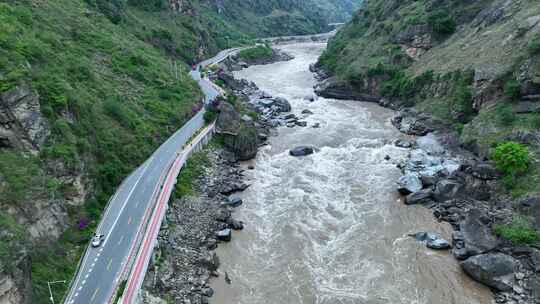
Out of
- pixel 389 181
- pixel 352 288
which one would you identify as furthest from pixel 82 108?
pixel 389 181

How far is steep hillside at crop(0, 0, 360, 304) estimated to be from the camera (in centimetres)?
2591

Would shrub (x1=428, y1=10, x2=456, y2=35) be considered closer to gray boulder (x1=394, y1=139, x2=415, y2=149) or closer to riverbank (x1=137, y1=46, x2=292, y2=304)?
gray boulder (x1=394, y1=139, x2=415, y2=149)

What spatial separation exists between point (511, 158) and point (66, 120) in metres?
44.0

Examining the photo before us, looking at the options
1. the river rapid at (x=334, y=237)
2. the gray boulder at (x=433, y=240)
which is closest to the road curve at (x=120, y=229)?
the river rapid at (x=334, y=237)

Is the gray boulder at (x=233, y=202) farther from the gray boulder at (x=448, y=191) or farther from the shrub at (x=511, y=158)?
the shrub at (x=511, y=158)

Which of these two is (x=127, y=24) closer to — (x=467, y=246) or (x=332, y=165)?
(x=332, y=165)

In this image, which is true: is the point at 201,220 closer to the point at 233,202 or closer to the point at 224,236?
the point at 224,236

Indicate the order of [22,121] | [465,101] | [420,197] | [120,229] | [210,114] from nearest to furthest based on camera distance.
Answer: [22,121] → [120,229] → [420,197] → [465,101] → [210,114]

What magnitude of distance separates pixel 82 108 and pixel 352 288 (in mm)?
31957

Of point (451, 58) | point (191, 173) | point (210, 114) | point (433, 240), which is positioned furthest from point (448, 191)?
point (451, 58)

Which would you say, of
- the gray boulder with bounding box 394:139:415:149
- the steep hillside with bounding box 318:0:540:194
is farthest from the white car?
the gray boulder with bounding box 394:139:415:149

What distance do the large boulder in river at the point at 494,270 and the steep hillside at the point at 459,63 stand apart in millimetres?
9377

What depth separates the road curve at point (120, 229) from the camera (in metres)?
25.6

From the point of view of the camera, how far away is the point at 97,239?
1164 inches
